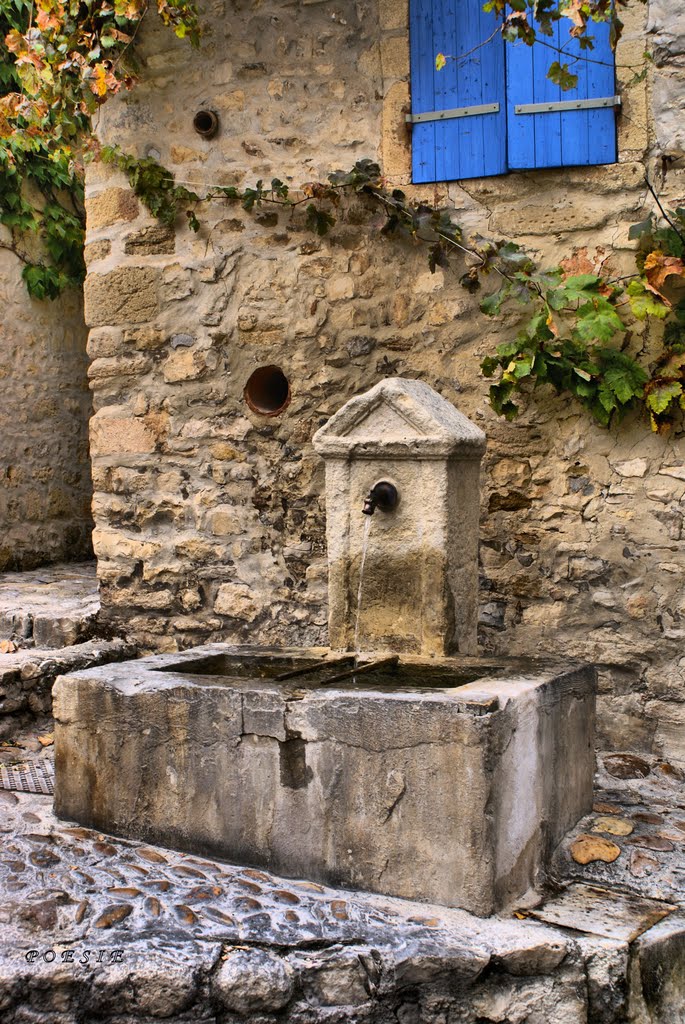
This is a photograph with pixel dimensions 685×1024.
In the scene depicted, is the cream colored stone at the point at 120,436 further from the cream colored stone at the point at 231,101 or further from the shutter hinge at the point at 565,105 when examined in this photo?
the shutter hinge at the point at 565,105

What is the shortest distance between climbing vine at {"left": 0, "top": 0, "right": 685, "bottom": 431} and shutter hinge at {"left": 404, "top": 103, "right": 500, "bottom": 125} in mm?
247

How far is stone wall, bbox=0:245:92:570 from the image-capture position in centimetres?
659

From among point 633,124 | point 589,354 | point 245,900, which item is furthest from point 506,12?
point 245,900

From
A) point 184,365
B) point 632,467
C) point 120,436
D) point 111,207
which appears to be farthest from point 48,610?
point 632,467

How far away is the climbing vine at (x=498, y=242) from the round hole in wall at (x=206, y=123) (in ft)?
0.79

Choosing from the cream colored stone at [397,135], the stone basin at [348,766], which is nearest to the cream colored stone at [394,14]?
the cream colored stone at [397,135]

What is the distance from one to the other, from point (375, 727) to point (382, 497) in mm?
899

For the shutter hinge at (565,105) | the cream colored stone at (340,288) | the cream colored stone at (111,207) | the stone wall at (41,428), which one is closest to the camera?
the shutter hinge at (565,105)

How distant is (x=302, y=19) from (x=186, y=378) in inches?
62.7

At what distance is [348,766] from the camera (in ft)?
9.82

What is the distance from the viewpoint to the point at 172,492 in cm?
498

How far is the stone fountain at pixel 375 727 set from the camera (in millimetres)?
2893

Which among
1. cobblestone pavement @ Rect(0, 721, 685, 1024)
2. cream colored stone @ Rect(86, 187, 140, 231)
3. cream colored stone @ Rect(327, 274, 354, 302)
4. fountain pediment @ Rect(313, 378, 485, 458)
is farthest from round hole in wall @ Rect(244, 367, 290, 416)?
cobblestone pavement @ Rect(0, 721, 685, 1024)

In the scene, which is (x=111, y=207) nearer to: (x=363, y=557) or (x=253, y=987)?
(x=363, y=557)
